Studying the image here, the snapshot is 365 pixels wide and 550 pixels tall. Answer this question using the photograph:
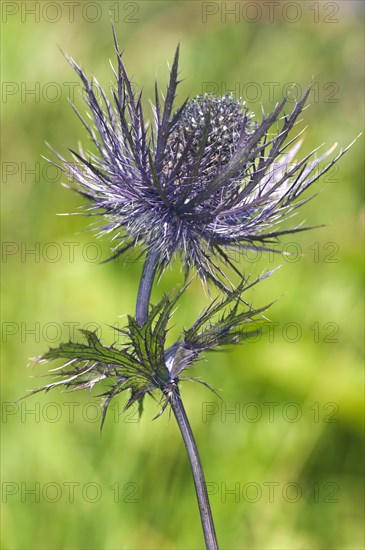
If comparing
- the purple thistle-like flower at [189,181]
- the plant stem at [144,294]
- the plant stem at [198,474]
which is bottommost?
the plant stem at [198,474]

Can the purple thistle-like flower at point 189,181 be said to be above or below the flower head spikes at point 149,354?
above

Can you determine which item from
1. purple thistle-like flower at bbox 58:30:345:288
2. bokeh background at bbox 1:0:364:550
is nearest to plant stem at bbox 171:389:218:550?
purple thistle-like flower at bbox 58:30:345:288

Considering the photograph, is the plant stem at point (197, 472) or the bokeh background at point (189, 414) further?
the bokeh background at point (189, 414)

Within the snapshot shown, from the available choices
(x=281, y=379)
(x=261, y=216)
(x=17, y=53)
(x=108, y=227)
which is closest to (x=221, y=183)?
(x=261, y=216)

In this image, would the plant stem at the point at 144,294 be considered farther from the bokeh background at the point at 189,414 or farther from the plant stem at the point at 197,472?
the bokeh background at the point at 189,414

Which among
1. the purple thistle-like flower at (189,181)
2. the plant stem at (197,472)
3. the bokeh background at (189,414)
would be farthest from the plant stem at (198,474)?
the bokeh background at (189,414)

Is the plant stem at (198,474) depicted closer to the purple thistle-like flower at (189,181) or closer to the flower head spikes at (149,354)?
the flower head spikes at (149,354)
